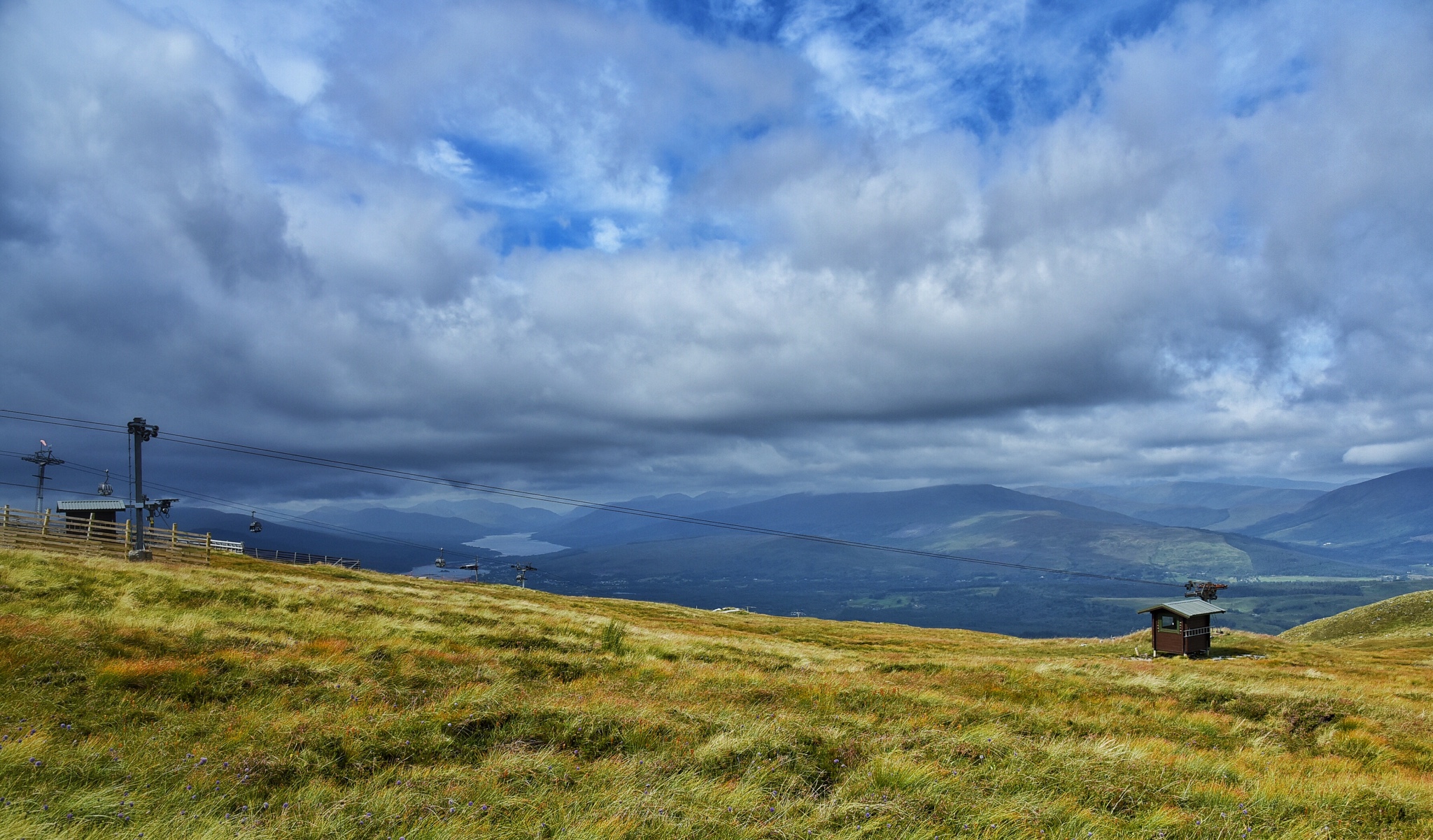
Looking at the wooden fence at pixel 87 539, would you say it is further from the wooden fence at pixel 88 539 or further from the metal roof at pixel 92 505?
the metal roof at pixel 92 505

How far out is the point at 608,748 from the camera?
9.19 metres

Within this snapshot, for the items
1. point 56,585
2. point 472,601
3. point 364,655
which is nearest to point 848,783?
point 364,655

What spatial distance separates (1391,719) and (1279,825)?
13418mm

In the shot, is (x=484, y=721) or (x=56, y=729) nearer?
(x=56, y=729)

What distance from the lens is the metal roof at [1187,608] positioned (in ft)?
157

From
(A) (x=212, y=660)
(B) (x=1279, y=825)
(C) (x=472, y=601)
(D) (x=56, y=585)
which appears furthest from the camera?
(C) (x=472, y=601)

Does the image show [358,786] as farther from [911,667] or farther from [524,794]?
[911,667]

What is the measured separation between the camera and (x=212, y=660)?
1135 cm

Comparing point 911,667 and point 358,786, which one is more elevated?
point 358,786

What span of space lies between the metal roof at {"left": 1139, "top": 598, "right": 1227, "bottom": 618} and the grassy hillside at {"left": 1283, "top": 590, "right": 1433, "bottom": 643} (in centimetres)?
3191

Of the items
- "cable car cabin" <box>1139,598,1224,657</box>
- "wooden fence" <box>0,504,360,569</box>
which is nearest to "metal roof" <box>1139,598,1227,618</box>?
"cable car cabin" <box>1139,598,1224,657</box>

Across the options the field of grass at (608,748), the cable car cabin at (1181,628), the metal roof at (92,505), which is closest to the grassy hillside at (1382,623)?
the cable car cabin at (1181,628)

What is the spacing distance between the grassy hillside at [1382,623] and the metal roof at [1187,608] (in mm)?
31910

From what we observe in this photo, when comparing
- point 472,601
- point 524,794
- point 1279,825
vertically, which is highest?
point 524,794
